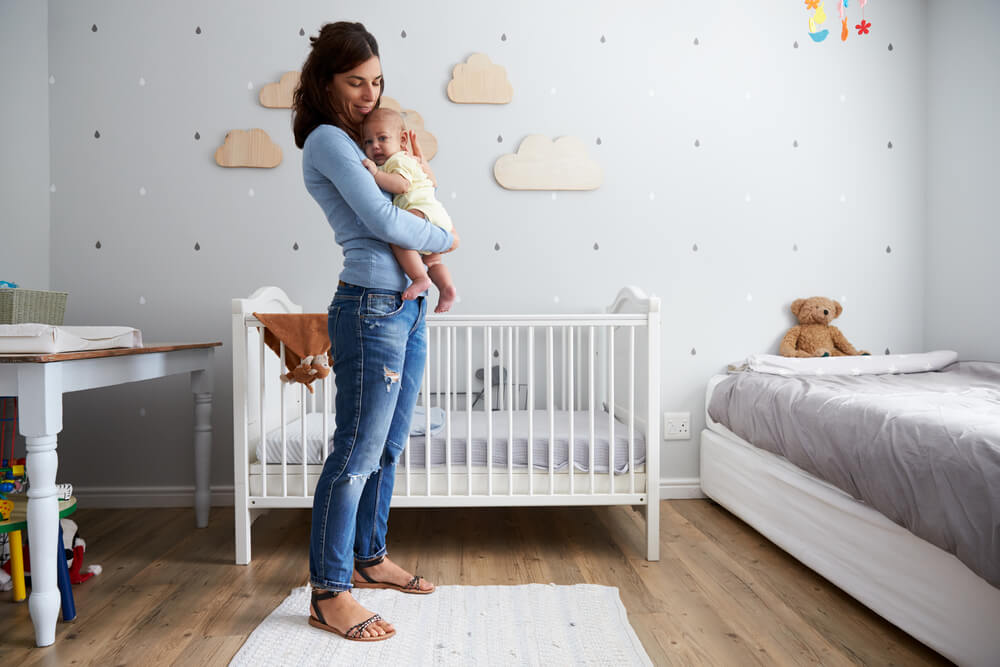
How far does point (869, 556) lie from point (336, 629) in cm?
120

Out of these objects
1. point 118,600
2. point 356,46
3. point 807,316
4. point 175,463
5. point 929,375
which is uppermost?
point 356,46

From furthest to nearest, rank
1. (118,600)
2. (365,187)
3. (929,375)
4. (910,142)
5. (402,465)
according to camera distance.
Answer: (910,142)
(929,375)
(402,465)
(118,600)
(365,187)

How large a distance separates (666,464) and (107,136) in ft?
8.19

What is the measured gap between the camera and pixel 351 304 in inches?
49.9

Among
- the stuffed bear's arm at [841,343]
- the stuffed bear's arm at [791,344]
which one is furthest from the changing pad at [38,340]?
the stuffed bear's arm at [841,343]

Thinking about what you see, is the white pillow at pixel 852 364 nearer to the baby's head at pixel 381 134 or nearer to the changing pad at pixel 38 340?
the baby's head at pixel 381 134

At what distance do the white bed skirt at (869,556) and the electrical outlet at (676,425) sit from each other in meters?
0.28

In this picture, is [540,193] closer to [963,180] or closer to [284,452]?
[284,452]

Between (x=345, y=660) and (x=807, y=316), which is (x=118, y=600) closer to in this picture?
(x=345, y=660)

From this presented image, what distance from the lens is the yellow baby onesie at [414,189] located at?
1301 millimetres

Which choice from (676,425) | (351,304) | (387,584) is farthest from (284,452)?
(676,425)

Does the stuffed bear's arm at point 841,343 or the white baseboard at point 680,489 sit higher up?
the stuffed bear's arm at point 841,343

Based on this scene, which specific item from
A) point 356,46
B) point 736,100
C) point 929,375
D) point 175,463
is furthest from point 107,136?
point 929,375

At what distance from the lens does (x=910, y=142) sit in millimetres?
2477
